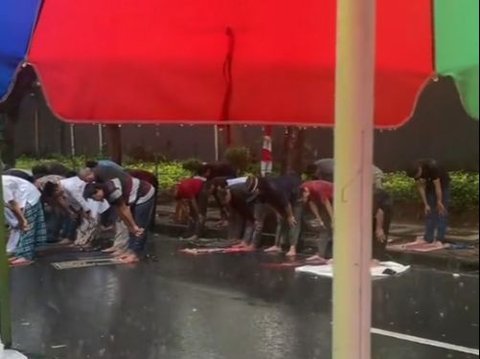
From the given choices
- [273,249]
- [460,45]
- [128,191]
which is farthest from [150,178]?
[460,45]

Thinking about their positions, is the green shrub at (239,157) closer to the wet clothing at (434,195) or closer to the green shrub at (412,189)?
the green shrub at (412,189)

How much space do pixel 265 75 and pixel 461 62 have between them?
0.86 metres

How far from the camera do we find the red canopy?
2.91m

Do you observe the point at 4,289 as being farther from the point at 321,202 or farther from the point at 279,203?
the point at 279,203

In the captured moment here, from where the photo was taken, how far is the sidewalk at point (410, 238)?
8.79 meters

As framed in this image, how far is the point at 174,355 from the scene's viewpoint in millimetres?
6539

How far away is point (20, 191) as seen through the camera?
37.1ft

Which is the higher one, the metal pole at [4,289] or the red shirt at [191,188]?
the red shirt at [191,188]

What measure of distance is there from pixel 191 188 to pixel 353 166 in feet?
33.8

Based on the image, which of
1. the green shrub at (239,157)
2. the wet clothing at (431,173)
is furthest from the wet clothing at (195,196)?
the wet clothing at (431,173)

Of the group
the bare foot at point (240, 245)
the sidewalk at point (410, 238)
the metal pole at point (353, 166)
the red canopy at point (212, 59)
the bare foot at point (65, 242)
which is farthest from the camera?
the bare foot at point (65, 242)

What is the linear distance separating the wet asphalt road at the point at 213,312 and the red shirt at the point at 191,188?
80.2 inches

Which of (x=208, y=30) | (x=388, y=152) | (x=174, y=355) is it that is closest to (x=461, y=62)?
(x=208, y=30)

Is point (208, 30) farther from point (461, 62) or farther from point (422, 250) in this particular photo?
point (422, 250)
